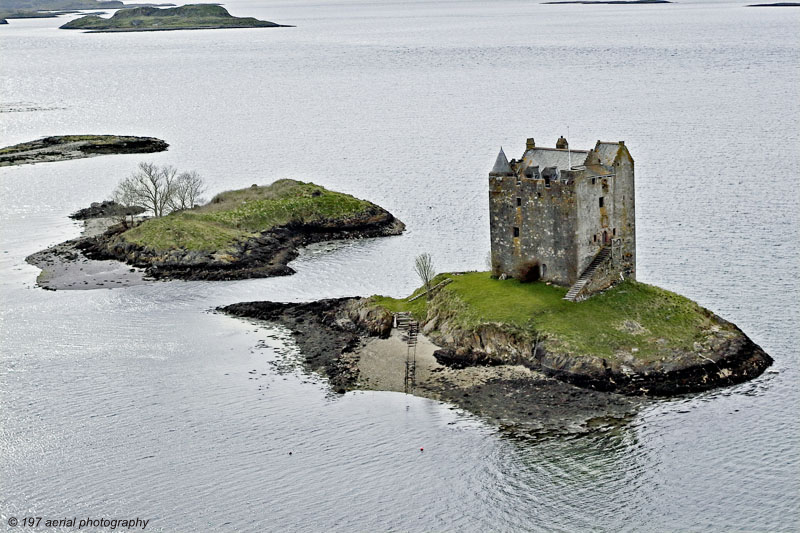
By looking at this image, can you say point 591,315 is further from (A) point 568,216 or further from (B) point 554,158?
(B) point 554,158

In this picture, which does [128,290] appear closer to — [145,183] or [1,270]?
[1,270]

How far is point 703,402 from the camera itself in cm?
6253

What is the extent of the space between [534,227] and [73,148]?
118236 millimetres

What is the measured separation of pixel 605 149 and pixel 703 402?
20960mm

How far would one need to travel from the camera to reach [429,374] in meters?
68.6

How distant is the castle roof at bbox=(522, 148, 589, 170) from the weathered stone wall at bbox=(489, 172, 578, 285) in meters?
1.95

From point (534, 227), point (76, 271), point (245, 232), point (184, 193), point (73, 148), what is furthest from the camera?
point (73, 148)

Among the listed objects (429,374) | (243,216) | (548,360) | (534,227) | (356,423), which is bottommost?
(356,423)

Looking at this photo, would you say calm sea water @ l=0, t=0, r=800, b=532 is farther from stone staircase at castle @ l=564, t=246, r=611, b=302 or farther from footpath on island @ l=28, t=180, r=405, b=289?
stone staircase at castle @ l=564, t=246, r=611, b=302

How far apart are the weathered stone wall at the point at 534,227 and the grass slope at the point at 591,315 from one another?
4.75 ft

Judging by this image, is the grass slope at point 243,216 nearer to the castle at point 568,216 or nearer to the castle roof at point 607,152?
the castle at point 568,216

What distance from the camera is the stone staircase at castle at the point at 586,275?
72.0 m

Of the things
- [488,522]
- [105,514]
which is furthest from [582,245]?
[105,514]

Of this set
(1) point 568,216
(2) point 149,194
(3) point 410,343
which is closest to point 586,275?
(1) point 568,216
